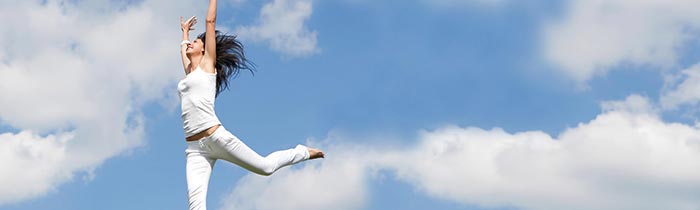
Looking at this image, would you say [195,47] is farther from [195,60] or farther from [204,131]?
[204,131]

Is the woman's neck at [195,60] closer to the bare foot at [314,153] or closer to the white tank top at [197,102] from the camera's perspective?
the white tank top at [197,102]

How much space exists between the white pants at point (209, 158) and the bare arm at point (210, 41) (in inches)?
29.8

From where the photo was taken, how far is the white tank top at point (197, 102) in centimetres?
941

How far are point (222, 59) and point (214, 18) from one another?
104cm

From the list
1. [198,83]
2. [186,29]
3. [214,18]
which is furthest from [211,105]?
[186,29]

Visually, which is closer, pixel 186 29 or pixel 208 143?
pixel 208 143

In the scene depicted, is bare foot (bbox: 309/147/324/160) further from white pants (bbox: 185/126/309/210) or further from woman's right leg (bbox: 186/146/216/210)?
woman's right leg (bbox: 186/146/216/210)

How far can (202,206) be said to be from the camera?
30.6 ft

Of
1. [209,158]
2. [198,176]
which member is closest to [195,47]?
[209,158]

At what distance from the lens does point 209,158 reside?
960 centimetres

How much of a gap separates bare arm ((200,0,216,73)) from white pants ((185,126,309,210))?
2.48ft

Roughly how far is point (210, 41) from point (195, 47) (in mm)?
361

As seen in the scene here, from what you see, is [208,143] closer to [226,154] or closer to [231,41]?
[226,154]

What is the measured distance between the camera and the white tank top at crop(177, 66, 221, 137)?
941 cm
